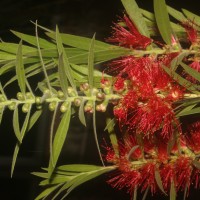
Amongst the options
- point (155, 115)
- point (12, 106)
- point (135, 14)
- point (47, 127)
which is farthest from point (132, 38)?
point (47, 127)

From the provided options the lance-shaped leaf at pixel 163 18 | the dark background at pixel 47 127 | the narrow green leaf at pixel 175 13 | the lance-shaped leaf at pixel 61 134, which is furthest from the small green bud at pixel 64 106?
the dark background at pixel 47 127

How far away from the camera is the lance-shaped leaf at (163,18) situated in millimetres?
653

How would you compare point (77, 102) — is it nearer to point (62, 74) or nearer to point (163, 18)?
point (62, 74)

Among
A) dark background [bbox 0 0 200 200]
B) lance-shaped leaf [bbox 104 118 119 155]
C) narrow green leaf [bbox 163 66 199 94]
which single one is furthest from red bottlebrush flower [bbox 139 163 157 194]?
dark background [bbox 0 0 200 200]

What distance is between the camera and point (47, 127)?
2381 mm

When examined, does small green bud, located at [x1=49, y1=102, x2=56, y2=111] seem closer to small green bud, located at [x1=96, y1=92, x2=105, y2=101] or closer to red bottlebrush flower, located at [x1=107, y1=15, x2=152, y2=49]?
small green bud, located at [x1=96, y1=92, x2=105, y2=101]

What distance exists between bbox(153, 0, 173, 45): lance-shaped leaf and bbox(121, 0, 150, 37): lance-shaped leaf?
0.05 m

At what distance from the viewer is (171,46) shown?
0.69 m

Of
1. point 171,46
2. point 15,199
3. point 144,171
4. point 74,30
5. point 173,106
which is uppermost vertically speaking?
point 74,30

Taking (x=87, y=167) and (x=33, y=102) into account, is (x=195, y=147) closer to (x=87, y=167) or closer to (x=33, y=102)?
(x=87, y=167)

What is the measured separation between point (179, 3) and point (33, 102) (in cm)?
161

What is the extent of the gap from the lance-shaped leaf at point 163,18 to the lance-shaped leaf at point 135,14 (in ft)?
0.16

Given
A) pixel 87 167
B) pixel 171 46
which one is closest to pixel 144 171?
pixel 87 167

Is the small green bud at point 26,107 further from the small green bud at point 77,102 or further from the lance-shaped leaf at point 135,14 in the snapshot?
the lance-shaped leaf at point 135,14
